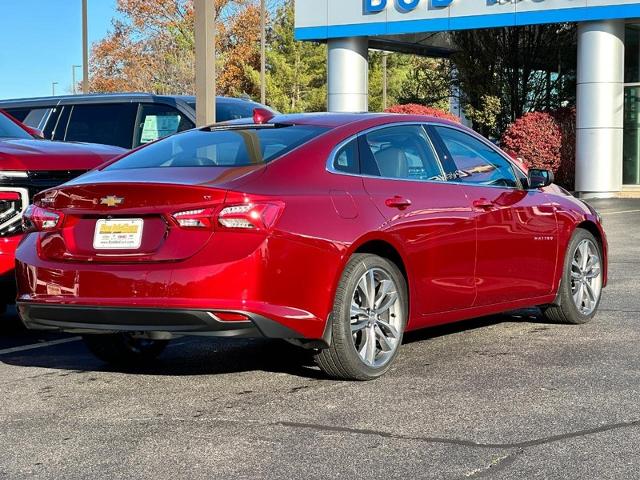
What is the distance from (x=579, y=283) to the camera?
782 centimetres

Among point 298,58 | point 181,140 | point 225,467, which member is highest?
point 298,58

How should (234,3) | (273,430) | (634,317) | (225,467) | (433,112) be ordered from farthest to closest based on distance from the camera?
(234,3) < (433,112) < (634,317) < (273,430) < (225,467)

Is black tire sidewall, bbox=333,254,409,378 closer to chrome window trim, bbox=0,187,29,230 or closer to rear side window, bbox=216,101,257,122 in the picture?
chrome window trim, bbox=0,187,29,230

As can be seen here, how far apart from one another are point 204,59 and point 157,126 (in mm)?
1271

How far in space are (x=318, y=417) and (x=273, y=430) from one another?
→ 11.8 inches

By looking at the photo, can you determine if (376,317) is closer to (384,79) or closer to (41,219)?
(41,219)

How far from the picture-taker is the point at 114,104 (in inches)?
476

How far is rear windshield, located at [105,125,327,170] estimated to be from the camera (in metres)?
5.87

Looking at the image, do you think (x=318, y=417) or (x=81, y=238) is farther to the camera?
(x=81, y=238)

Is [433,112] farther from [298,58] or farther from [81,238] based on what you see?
[298,58]

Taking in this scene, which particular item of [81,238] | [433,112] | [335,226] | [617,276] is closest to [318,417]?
[335,226]

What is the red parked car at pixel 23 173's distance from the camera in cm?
691

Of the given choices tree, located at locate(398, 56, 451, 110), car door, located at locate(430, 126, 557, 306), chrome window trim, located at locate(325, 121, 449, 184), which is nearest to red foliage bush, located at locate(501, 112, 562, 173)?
tree, located at locate(398, 56, 451, 110)

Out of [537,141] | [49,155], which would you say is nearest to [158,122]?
[49,155]
